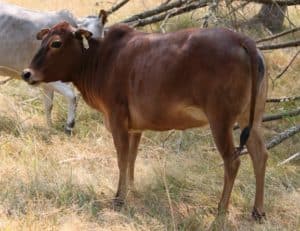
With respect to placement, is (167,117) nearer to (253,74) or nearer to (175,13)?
(253,74)

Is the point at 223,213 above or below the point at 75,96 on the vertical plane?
above

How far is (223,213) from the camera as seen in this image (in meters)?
4.61

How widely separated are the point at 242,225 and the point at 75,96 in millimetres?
2940

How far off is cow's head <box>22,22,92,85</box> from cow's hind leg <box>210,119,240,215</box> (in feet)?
3.89

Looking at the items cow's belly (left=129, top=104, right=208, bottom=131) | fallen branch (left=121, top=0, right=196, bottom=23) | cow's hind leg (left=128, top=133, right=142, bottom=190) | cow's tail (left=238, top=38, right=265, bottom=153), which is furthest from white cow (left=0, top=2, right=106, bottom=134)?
cow's tail (left=238, top=38, right=265, bottom=153)

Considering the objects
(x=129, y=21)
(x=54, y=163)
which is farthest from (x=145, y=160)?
(x=129, y=21)

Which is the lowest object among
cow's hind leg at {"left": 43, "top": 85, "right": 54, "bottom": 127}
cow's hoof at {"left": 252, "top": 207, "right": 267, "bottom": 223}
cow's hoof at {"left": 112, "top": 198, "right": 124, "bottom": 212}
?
cow's hind leg at {"left": 43, "top": 85, "right": 54, "bottom": 127}

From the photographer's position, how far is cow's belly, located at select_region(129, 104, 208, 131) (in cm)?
456

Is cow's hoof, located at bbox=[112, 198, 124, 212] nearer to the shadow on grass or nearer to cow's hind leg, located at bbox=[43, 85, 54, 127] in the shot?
the shadow on grass

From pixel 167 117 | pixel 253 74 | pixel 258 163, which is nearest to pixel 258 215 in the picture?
pixel 258 163

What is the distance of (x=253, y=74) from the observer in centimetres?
436

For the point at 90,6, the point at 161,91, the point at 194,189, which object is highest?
the point at 161,91

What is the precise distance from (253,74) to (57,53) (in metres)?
1.43

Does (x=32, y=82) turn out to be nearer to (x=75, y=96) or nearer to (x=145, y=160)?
(x=145, y=160)
